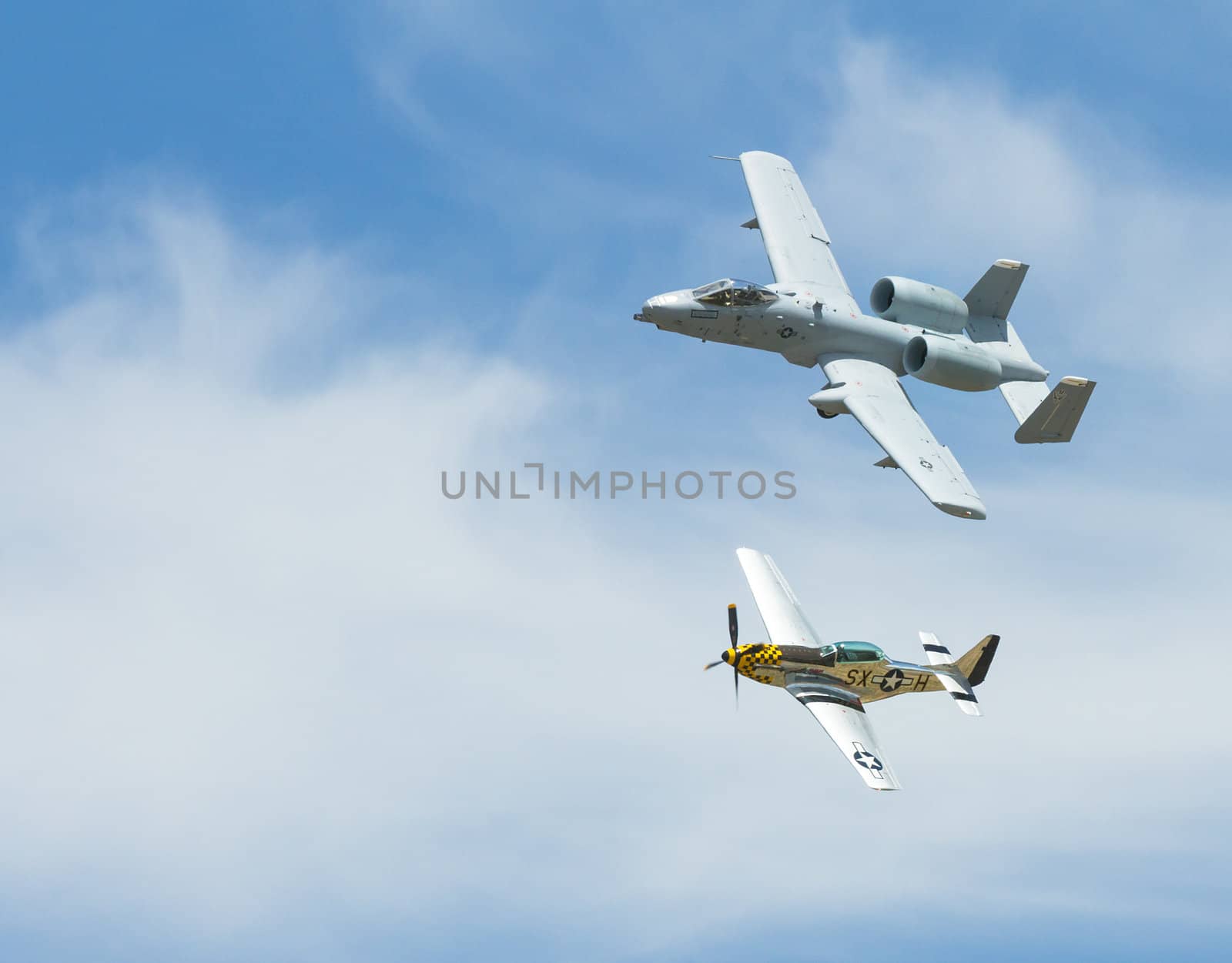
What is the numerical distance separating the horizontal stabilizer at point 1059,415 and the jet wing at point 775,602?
8474mm

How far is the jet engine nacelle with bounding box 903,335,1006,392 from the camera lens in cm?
4566

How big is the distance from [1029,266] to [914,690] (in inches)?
603

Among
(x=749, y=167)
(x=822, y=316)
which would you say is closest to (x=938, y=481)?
(x=822, y=316)

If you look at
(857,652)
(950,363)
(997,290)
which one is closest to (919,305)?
(950,363)

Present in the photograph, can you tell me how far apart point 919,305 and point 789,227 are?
16.7 ft

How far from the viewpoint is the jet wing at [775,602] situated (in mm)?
39812

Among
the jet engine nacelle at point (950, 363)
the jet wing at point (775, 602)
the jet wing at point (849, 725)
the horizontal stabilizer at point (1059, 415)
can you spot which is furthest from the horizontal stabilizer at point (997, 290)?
the jet wing at point (849, 725)

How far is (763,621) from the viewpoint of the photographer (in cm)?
4022

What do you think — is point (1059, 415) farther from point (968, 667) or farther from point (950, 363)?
point (968, 667)

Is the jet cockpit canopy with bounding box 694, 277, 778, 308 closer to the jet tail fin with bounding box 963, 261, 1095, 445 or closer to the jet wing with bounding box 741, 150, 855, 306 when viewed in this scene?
the jet wing with bounding box 741, 150, 855, 306

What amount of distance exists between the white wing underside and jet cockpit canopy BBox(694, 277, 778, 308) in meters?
7.34

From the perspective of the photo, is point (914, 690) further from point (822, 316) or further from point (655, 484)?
point (822, 316)

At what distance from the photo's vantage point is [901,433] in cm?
4312

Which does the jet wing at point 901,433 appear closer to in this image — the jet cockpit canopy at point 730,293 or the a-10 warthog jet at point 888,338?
the a-10 warthog jet at point 888,338
